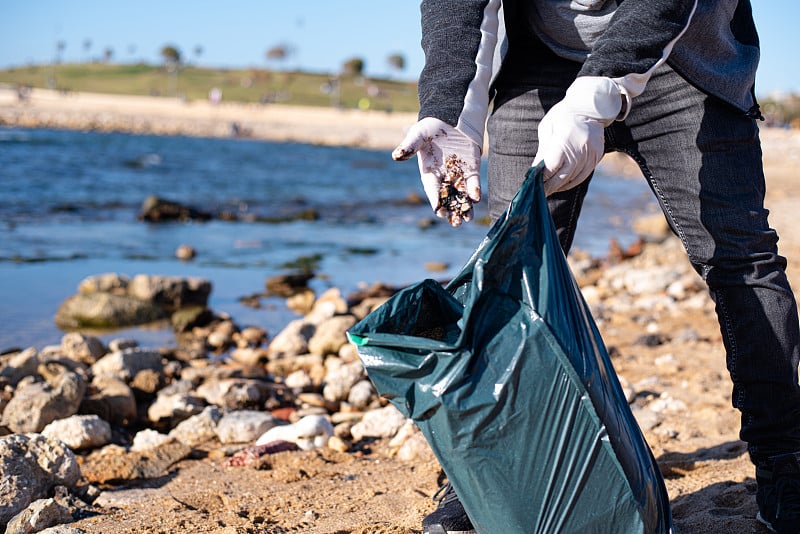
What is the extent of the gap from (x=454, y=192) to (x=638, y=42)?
0.51 m

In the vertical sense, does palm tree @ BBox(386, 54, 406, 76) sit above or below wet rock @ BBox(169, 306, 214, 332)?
above

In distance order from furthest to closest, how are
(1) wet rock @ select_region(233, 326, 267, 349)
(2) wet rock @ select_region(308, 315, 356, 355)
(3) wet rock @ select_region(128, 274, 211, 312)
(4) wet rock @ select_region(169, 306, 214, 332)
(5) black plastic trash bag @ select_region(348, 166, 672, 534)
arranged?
(3) wet rock @ select_region(128, 274, 211, 312) < (4) wet rock @ select_region(169, 306, 214, 332) < (1) wet rock @ select_region(233, 326, 267, 349) < (2) wet rock @ select_region(308, 315, 356, 355) < (5) black plastic trash bag @ select_region(348, 166, 672, 534)

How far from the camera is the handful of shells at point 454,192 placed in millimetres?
1801

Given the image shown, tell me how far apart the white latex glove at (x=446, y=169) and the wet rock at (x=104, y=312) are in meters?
4.74

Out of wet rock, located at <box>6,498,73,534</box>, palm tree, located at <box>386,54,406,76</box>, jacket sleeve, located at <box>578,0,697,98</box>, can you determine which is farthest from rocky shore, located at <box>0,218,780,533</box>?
palm tree, located at <box>386,54,406,76</box>

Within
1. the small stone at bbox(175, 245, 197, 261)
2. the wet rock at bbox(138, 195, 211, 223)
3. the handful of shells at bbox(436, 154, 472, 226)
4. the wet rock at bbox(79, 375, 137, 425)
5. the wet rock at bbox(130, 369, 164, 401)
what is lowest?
the wet rock at bbox(138, 195, 211, 223)

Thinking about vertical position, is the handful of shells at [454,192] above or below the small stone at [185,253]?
above

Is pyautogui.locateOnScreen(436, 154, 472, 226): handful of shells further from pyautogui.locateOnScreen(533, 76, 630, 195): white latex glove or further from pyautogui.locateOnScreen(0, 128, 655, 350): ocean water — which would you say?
pyautogui.locateOnScreen(0, 128, 655, 350): ocean water

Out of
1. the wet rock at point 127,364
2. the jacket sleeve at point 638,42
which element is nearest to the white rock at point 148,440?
the wet rock at point 127,364

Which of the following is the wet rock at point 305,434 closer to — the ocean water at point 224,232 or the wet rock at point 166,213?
the ocean water at point 224,232

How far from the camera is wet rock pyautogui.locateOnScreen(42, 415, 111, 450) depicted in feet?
10.3

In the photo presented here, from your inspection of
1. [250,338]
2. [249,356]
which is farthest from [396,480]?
[250,338]

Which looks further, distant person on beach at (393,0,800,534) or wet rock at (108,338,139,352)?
wet rock at (108,338,139,352)

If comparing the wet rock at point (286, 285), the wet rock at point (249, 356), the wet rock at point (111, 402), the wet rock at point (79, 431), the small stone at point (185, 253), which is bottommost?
the small stone at point (185, 253)
